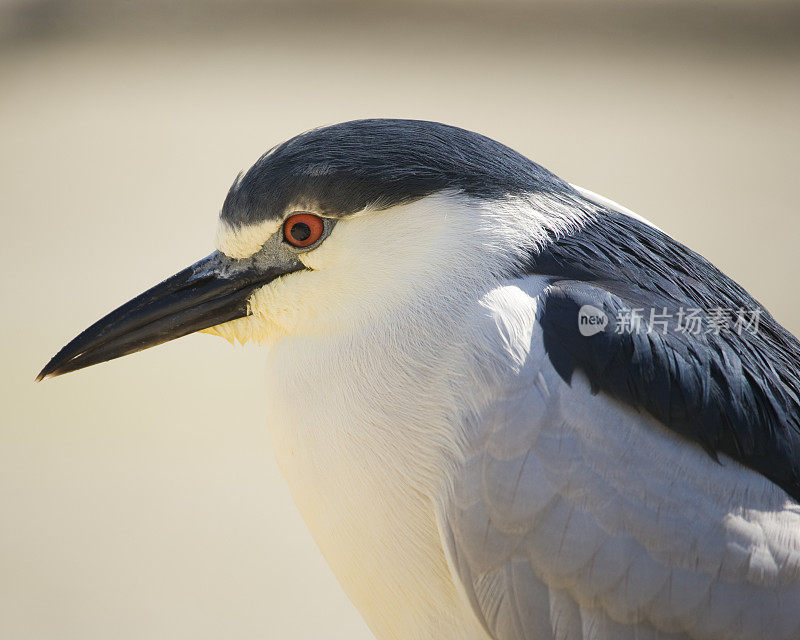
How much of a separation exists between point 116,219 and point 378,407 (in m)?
4.51

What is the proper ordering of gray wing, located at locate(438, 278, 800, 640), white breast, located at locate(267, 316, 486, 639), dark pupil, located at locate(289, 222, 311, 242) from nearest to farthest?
gray wing, located at locate(438, 278, 800, 640) → white breast, located at locate(267, 316, 486, 639) → dark pupil, located at locate(289, 222, 311, 242)

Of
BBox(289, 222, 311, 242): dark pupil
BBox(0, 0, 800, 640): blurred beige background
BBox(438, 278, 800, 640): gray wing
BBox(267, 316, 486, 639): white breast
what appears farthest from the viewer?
BBox(0, 0, 800, 640): blurred beige background

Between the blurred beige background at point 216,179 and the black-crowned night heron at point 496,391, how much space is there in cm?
186

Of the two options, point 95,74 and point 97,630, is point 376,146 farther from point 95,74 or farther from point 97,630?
point 95,74

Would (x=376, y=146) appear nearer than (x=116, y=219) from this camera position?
Yes

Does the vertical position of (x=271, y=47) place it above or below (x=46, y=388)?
above

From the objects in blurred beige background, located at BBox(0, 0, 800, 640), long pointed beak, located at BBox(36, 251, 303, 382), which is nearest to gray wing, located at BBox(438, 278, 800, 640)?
long pointed beak, located at BBox(36, 251, 303, 382)

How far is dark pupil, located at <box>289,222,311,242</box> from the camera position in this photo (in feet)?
5.81

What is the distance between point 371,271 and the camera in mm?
1757

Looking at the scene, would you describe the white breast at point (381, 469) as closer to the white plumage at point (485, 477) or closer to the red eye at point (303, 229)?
the white plumage at point (485, 477)

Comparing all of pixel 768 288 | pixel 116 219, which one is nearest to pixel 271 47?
pixel 116 219

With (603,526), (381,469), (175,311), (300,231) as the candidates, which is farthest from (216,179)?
(603,526)

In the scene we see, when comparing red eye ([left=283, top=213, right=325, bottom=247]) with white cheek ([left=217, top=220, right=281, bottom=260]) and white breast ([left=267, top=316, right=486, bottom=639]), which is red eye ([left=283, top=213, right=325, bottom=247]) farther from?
white breast ([left=267, top=316, right=486, bottom=639])

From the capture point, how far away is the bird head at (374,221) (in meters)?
1.73
